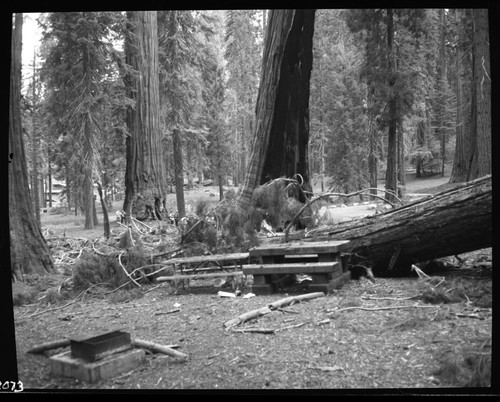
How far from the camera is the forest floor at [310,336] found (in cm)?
278

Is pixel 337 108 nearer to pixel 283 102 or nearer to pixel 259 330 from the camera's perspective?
pixel 283 102

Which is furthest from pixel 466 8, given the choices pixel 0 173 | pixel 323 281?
pixel 0 173

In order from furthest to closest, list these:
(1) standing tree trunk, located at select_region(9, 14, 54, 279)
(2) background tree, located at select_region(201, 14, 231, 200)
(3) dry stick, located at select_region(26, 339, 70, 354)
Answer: (2) background tree, located at select_region(201, 14, 231, 200), (1) standing tree trunk, located at select_region(9, 14, 54, 279), (3) dry stick, located at select_region(26, 339, 70, 354)

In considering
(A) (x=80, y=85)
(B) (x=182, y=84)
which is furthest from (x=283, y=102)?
(A) (x=80, y=85)

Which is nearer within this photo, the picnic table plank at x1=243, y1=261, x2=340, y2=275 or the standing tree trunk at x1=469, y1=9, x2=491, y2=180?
the standing tree trunk at x1=469, y1=9, x2=491, y2=180

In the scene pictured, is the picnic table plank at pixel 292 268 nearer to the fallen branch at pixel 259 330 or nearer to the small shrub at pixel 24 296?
the fallen branch at pixel 259 330

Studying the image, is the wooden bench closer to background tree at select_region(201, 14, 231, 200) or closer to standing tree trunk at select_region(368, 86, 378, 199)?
background tree at select_region(201, 14, 231, 200)

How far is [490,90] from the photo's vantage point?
10.0 feet

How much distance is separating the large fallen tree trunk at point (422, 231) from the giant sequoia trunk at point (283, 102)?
992 mm

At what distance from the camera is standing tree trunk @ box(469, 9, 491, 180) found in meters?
3.14

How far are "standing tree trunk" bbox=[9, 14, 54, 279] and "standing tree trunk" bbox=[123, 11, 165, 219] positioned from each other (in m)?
0.82

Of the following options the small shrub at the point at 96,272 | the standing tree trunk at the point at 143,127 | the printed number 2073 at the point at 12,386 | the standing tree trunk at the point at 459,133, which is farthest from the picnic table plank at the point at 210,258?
the standing tree trunk at the point at 459,133

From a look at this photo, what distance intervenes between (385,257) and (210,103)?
6.97 feet

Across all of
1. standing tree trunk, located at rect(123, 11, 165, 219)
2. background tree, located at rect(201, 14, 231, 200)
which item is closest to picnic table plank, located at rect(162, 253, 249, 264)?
standing tree trunk, located at rect(123, 11, 165, 219)
